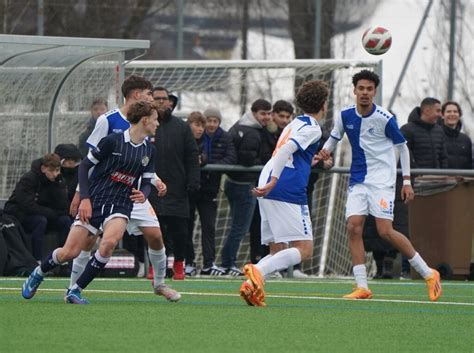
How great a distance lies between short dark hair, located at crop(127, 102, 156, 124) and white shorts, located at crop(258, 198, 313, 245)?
1.28m

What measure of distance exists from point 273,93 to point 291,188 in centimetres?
1194

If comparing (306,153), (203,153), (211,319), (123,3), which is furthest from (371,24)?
(211,319)

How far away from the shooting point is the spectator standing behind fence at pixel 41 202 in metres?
17.3

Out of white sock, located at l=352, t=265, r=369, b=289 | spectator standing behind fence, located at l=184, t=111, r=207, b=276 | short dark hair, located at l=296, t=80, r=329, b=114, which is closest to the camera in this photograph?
short dark hair, located at l=296, t=80, r=329, b=114

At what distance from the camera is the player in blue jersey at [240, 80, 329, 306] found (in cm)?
1236

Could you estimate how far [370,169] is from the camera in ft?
44.8

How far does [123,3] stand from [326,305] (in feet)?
48.8

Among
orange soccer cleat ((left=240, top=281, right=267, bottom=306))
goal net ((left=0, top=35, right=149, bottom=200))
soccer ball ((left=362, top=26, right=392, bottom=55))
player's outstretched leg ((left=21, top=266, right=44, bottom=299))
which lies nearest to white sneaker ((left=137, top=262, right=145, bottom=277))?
goal net ((left=0, top=35, right=149, bottom=200))

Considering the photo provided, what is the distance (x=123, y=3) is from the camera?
26.6 meters

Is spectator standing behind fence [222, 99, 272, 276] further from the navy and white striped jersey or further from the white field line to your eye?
the navy and white striped jersey

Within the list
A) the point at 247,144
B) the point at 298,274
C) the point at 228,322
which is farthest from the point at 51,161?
the point at 228,322

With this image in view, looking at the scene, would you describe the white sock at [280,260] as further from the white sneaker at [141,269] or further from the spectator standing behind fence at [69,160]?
the spectator standing behind fence at [69,160]

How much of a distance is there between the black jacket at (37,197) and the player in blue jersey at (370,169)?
4.78 meters

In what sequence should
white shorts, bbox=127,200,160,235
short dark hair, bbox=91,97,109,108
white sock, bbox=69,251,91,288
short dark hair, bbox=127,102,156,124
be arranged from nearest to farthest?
1. short dark hair, bbox=127,102,156,124
2. white sock, bbox=69,251,91,288
3. white shorts, bbox=127,200,160,235
4. short dark hair, bbox=91,97,109,108
